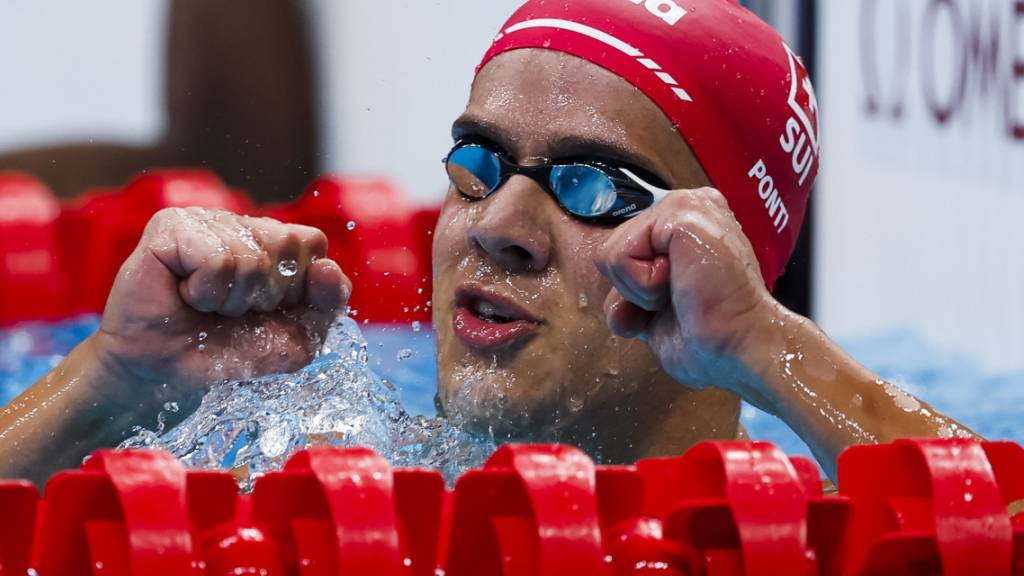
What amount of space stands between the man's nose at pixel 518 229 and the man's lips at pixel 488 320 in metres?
0.04

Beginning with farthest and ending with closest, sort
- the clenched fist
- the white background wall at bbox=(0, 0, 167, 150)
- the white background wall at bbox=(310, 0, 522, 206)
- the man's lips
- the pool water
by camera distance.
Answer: the white background wall at bbox=(310, 0, 522, 206) → the white background wall at bbox=(0, 0, 167, 150) → the pool water → the man's lips → the clenched fist

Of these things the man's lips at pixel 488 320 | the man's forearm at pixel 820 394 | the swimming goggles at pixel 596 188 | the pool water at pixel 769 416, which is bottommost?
the pool water at pixel 769 416

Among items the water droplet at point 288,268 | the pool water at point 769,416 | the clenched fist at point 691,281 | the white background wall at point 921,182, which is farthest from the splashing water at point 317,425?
the white background wall at point 921,182

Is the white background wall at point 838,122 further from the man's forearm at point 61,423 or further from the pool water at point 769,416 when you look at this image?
the man's forearm at point 61,423

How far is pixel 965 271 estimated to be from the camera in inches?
155

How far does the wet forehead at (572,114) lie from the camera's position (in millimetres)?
1528

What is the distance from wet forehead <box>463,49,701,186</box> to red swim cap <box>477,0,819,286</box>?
0.02m

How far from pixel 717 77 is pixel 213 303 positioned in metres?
0.68

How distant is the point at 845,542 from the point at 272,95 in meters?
4.62

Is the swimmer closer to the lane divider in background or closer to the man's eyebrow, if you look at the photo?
the man's eyebrow

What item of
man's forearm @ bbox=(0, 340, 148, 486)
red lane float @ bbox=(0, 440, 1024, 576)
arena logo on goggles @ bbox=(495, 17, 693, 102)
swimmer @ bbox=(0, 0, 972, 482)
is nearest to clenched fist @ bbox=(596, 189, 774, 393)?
swimmer @ bbox=(0, 0, 972, 482)

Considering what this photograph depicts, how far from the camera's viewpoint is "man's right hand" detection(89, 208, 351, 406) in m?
1.38

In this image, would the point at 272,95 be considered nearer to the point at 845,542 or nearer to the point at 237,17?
the point at 237,17

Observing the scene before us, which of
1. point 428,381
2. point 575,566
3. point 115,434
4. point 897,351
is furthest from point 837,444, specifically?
point 897,351
